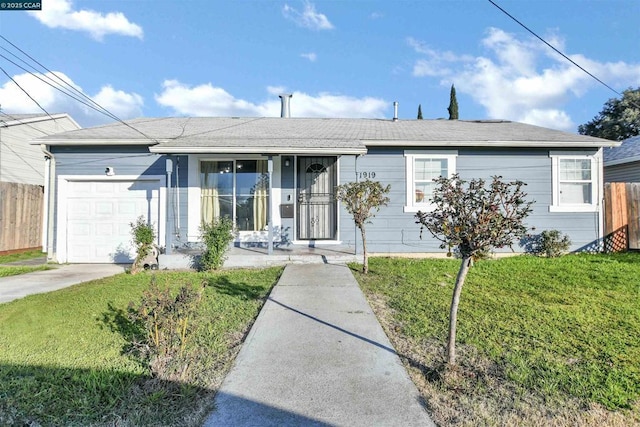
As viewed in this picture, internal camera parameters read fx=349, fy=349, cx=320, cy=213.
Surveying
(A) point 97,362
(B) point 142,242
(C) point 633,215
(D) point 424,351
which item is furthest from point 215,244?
(C) point 633,215

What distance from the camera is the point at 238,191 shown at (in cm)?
952

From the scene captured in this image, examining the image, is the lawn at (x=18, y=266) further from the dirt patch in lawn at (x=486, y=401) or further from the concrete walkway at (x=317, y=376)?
the dirt patch in lawn at (x=486, y=401)

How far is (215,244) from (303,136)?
3880 millimetres

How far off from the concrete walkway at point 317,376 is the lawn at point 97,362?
22 cm

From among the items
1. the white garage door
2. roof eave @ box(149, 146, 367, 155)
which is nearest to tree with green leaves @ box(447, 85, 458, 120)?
roof eave @ box(149, 146, 367, 155)

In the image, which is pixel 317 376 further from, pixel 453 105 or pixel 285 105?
pixel 453 105

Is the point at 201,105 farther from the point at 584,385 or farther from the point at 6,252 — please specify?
the point at 584,385

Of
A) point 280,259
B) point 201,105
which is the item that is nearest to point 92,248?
point 280,259

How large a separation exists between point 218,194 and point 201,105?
12970 mm

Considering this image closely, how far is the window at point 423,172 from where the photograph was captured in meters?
9.36

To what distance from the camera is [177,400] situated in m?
2.70

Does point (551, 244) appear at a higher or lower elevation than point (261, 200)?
lower

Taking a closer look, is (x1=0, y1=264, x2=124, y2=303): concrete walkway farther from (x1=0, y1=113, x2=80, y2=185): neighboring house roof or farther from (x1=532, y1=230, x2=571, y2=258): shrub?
(x1=532, y1=230, x2=571, y2=258): shrub

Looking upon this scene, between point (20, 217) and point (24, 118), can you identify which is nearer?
point (20, 217)
